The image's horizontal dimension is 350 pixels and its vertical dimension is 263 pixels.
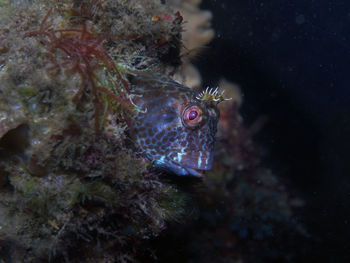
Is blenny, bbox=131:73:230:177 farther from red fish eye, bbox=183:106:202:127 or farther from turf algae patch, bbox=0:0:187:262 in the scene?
turf algae patch, bbox=0:0:187:262

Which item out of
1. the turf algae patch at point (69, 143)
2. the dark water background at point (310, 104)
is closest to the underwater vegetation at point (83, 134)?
the turf algae patch at point (69, 143)

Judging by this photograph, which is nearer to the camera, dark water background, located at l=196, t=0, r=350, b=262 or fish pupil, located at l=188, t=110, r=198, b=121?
fish pupil, located at l=188, t=110, r=198, b=121

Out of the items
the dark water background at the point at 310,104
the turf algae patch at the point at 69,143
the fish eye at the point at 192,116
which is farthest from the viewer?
the dark water background at the point at 310,104

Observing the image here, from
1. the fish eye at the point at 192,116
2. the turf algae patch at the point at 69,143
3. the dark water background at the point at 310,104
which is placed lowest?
the turf algae patch at the point at 69,143

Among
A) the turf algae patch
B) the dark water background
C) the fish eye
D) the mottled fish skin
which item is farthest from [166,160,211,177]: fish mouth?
the dark water background

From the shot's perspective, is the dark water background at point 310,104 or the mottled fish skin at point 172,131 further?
the dark water background at point 310,104

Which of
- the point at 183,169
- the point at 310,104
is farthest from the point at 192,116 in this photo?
the point at 310,104

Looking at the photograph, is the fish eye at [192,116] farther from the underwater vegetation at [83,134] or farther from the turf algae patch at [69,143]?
the turf algae patch at [69,143]
